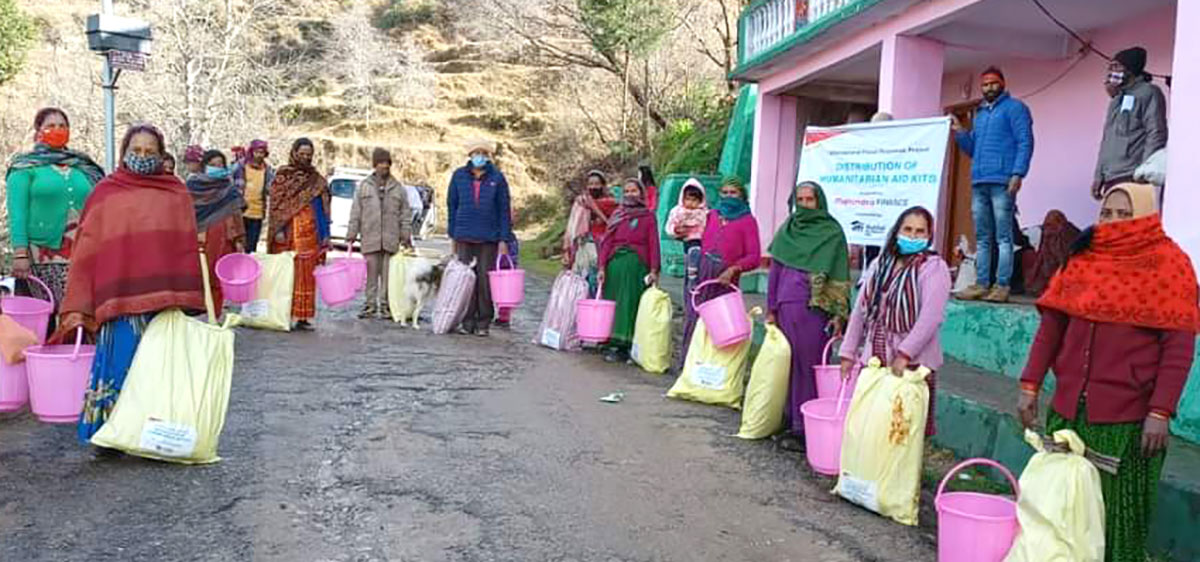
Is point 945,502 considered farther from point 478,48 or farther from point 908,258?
point 478,48

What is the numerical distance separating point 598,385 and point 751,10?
6.67 m

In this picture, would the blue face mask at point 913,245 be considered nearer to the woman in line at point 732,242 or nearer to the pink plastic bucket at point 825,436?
the pink plastic bucket at point 825,436

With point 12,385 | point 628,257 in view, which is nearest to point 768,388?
point 628,257

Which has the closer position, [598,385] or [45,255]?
[45,255]

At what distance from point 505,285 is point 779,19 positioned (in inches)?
177

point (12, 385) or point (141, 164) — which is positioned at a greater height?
point (141, 164)

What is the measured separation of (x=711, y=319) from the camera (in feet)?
21.6

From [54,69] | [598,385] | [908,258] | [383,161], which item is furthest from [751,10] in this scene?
[54,69]

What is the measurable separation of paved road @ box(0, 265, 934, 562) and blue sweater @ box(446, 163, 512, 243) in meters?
2.60

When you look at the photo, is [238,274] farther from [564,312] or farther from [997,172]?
[997,172]

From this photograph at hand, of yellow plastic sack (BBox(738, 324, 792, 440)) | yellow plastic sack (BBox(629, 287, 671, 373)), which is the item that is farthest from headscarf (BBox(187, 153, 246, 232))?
yellow plastic sack (BBox(738, 324, 792, 440))

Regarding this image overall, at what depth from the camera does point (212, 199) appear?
28.1 ft

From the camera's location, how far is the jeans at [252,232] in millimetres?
10617

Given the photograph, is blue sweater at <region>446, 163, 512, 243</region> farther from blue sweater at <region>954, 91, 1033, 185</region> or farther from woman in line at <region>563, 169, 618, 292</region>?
blue sweater at <region>954, 91, 1033, 185</region>
